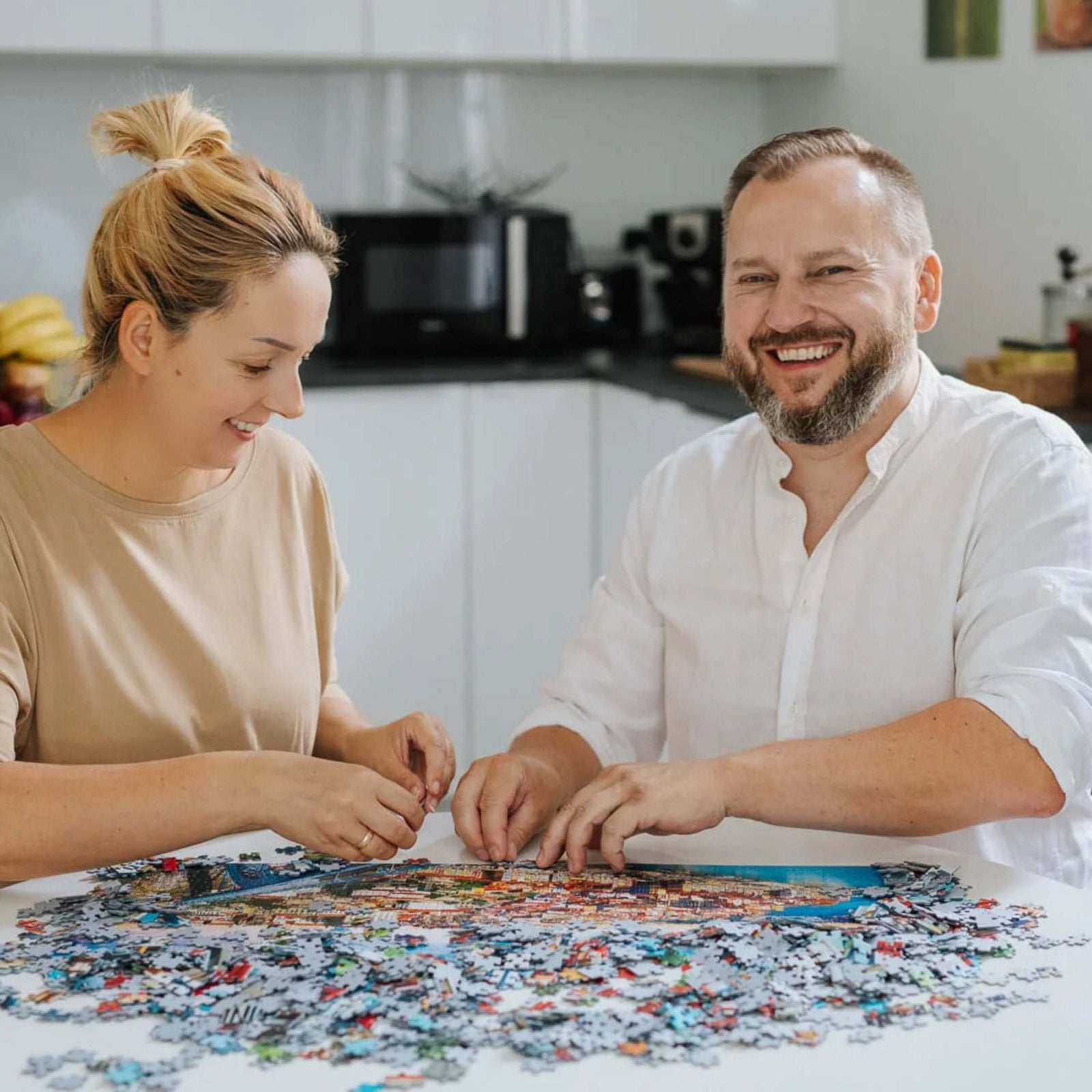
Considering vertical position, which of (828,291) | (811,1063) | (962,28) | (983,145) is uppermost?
(962,28)

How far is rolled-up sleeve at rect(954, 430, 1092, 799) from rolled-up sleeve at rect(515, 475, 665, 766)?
1.32 ft

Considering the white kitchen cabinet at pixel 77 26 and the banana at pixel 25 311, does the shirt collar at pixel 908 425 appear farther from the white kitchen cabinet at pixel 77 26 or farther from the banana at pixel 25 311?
the white kitchen cabinet at pixel 77 26

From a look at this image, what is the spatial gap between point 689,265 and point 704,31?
57 cm

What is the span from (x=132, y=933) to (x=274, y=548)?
2.23ft

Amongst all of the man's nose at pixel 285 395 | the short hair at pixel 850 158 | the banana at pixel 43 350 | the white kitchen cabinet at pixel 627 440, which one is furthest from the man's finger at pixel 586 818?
the banana at pixel 43 350

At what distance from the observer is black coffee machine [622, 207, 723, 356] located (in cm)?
426

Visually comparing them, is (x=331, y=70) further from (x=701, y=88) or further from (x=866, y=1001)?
(x=866, y=1001)

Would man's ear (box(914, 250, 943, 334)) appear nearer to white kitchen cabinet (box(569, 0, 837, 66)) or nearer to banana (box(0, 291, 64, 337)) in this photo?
banana (box(0, 291, 64, 337))

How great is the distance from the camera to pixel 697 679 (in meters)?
2.09

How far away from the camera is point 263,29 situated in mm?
3990

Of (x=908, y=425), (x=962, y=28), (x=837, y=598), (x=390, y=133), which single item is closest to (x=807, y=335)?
(x=908, y=425)

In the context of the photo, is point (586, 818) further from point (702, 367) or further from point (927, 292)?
point (702, 367)

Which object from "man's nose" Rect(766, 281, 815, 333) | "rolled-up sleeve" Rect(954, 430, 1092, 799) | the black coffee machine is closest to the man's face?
"man's nose" Rect(766, 281, 815, 333)

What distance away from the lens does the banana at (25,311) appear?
3377 mm
